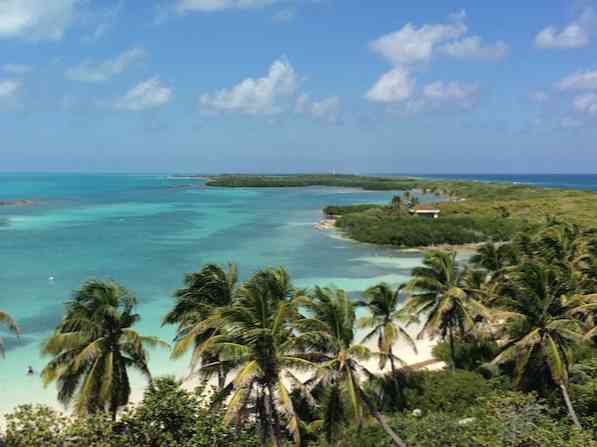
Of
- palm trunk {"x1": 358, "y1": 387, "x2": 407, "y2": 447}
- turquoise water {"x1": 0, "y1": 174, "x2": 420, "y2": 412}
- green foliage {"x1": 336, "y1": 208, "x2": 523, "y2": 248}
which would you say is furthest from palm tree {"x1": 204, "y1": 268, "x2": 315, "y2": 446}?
green foliage {"x1": 336, "y1": 208, "x2": 523, "y2": 248}

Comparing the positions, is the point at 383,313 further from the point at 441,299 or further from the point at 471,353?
the point at 471,353

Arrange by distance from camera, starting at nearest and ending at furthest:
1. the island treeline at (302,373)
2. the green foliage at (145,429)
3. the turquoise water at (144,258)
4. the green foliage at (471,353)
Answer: the green foliage at (145,429) → the island treeline at (302,373) → the green foliage at (471,353) → the turquoise water at (144,258)

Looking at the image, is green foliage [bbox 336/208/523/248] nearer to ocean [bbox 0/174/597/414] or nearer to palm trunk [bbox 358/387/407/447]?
ocean [bbox 0/174/597/414]

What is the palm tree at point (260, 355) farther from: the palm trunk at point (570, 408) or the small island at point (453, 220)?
the small island at point (453, 220)

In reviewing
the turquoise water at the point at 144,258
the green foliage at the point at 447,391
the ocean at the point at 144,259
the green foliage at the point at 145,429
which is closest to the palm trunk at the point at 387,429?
the green foliage at the point at 145,429

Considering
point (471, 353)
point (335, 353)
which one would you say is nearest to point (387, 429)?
point (335, 353)

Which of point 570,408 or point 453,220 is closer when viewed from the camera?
point 570,408
